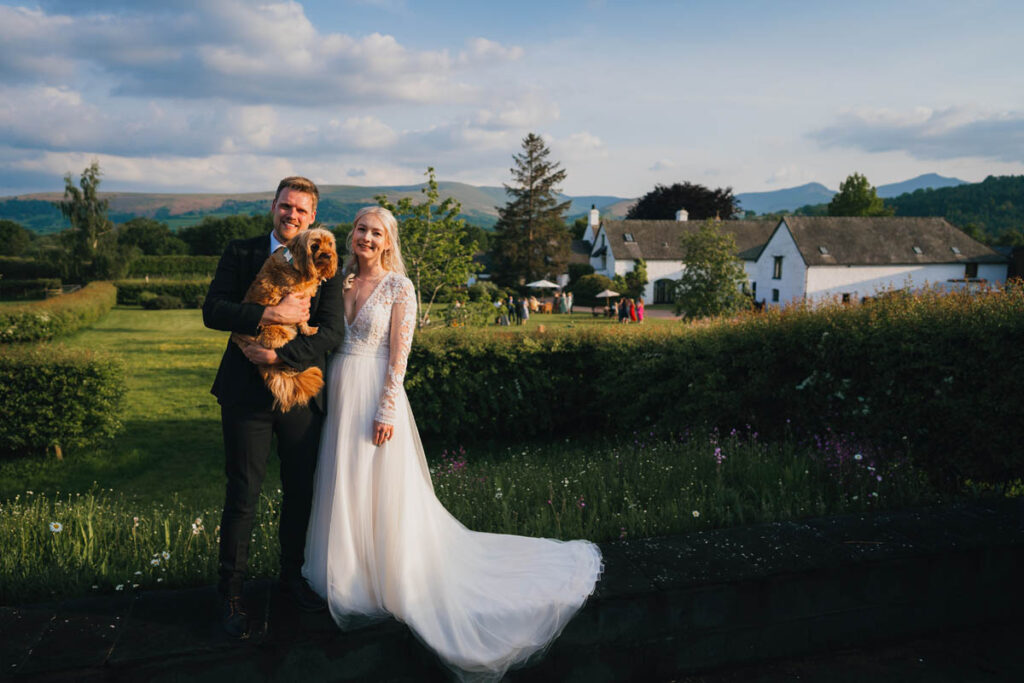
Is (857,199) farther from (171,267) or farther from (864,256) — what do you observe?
(171,267)

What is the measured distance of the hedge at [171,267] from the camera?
211 feet

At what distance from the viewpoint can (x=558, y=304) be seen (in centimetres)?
5303

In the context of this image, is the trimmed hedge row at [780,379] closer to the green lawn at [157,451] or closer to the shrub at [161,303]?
the green lawn at [157,451]

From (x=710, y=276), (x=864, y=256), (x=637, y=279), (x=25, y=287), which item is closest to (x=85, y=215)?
(x=25, y=287)

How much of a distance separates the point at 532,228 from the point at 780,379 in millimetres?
56352

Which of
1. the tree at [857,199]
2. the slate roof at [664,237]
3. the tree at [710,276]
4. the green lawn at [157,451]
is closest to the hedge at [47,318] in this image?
the green lawn at [157,451]

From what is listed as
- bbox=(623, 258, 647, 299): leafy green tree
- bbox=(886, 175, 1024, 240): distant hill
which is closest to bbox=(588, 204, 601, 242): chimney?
bbox=(623, 258, 647, 299): leafy green tree

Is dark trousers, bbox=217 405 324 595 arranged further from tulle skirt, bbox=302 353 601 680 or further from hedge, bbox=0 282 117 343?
hedge, bbox=0 282 117 343

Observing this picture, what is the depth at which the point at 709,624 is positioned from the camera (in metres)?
3.07

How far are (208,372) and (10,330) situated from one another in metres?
8.84

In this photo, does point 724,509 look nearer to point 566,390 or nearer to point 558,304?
point 566,390

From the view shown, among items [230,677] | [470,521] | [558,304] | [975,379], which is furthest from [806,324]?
[558,304]

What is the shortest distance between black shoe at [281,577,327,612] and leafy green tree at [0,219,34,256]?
102 meters

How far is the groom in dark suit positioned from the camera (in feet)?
9.83
